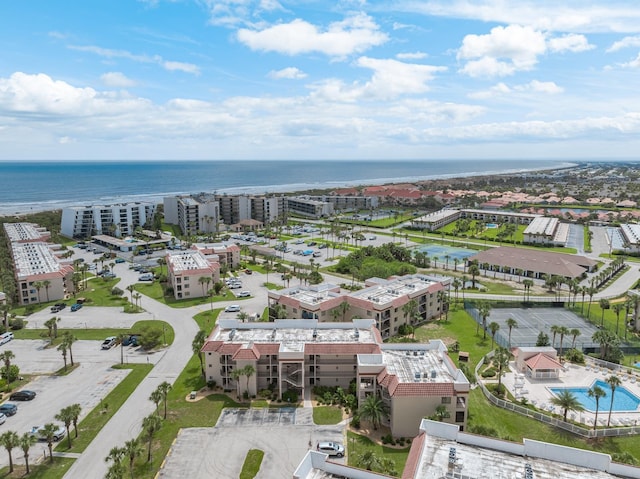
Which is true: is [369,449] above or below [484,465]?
below

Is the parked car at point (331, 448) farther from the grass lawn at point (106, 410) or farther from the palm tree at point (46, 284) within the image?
the palm tree at point (46, 284)

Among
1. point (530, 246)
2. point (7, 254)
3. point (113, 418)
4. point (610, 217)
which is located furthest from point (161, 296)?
point (610, 217)

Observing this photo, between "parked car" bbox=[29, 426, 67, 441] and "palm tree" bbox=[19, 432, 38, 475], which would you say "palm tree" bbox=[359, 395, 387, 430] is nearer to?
"palm tree" bbox=[19, 432, 38, 475]

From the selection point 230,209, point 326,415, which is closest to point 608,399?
point 326,415

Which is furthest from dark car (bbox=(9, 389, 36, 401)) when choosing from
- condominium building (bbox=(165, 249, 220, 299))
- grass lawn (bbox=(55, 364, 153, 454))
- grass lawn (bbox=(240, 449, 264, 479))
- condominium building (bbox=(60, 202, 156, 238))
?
condominium building (bbox=(60, 202, 156, 238))

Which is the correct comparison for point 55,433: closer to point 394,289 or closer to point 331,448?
point 331,448

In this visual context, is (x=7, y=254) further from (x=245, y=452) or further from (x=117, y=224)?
(x=245, y=452)

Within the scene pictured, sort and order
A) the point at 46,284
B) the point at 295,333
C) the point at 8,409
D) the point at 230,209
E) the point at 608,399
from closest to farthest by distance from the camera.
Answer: the point at 8,409 < the point at 608,399 < the point at 295,333 < the point at 46,284 < the point at 230,209

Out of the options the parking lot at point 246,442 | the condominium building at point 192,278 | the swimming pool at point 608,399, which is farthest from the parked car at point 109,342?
the swimming pool at point 608,399
